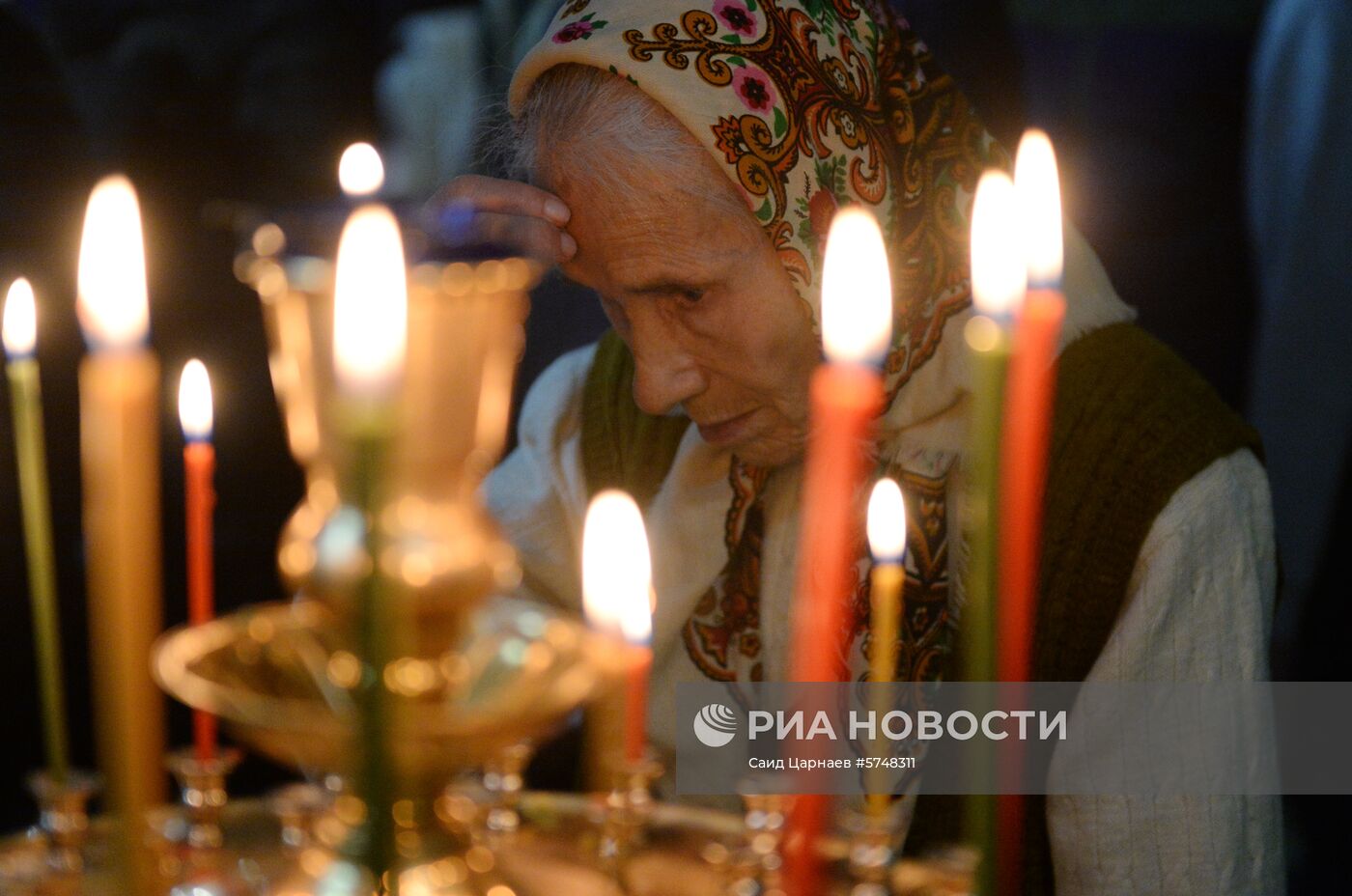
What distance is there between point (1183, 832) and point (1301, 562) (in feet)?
2.47

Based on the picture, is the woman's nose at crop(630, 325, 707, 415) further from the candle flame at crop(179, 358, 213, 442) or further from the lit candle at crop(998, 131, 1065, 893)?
the lit candle at crop(998, 131, 1065, 893)

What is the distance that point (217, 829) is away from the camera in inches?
38.8

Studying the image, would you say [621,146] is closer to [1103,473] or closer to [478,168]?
[478,168]

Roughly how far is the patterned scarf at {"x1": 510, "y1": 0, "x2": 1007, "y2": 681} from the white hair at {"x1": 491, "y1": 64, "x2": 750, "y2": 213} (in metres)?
0.02

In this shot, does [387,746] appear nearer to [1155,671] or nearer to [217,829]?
[217,829]

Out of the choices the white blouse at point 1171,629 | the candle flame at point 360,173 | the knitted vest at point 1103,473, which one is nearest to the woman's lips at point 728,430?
the white blouse at point 1171,629

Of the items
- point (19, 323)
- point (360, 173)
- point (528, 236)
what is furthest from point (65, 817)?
point (528, 236)

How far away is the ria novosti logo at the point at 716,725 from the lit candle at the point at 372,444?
1.44m

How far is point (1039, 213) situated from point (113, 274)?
19.0 inches

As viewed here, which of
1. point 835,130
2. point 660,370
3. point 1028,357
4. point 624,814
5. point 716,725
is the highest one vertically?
point 835,130

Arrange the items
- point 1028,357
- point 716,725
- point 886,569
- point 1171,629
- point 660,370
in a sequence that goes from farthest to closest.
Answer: point 716,725
point 660,370
point 1171,629
point 886,569
point 1028,357

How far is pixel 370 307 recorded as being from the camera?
0.56m

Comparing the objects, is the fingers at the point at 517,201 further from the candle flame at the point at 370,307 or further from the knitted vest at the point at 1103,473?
the candle flame at the point at 370,307

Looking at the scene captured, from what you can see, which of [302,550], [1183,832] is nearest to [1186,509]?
[1183,832]
